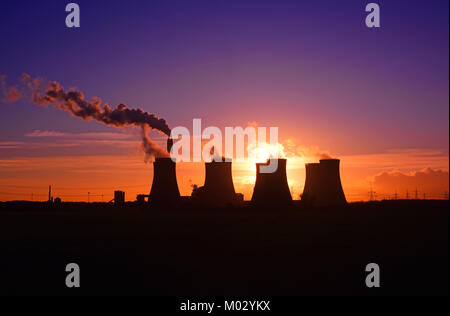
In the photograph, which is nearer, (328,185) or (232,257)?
(232,257)

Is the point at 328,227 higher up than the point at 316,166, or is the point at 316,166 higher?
the point at 316,166

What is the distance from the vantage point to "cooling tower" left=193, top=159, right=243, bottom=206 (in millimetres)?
36281

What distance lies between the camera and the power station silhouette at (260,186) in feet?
105

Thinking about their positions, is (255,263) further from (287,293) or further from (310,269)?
(287,293)

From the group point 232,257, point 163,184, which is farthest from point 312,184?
point 232,257

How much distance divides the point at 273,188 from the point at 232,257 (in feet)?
54.7

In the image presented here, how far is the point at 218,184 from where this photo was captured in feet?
119

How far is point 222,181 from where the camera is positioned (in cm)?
3650

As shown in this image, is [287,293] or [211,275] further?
[211,275]

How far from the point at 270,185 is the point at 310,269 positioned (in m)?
17.9

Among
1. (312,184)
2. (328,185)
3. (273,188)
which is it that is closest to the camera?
(273,188)

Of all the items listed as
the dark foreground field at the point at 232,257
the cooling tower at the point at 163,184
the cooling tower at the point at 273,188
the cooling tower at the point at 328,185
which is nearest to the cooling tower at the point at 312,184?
the cooling tower at the point at 328,185

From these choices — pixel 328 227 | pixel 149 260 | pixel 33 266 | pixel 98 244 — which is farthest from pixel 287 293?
pixel 328 227

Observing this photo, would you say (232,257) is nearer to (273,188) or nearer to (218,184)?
(273,188)
